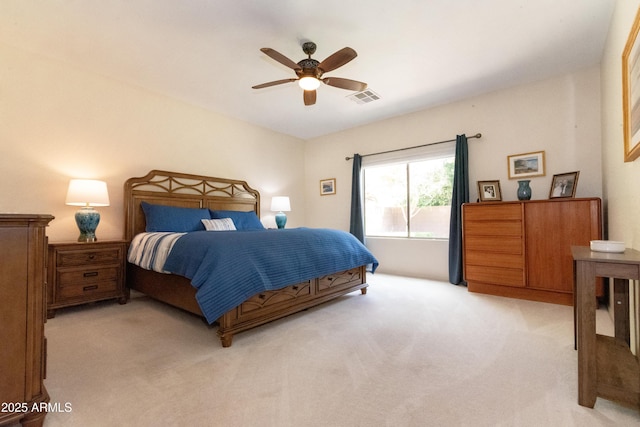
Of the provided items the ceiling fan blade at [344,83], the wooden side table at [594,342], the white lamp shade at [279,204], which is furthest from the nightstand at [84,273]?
the wooden side table at [594,342]

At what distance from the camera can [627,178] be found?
2.00 m

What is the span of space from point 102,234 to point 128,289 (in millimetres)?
746

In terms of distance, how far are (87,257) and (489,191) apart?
473 centimetres

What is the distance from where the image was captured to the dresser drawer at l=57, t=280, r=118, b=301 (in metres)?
2.78

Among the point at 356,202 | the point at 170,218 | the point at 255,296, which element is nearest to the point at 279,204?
the point at 356,202

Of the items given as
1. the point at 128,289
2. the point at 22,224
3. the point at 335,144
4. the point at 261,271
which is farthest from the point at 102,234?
the point at 335,144

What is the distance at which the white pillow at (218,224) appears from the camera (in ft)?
12.1

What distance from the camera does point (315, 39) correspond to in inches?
105

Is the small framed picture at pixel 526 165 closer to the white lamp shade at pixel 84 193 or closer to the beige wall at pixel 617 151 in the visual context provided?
the beige wall at pixel 617 151

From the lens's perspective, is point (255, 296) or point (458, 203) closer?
point (255, 296)

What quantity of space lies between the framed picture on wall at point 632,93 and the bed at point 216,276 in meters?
2.32

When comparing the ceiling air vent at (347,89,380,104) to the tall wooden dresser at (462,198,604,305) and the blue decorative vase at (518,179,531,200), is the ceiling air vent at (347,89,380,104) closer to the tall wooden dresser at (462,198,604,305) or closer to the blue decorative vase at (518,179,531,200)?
the tall wooden dresser at (462,198,604,305)

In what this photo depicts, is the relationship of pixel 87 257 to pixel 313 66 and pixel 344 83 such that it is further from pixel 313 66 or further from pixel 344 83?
pixel 344 83

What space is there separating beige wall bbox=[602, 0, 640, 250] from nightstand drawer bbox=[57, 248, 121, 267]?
438 centimetres
